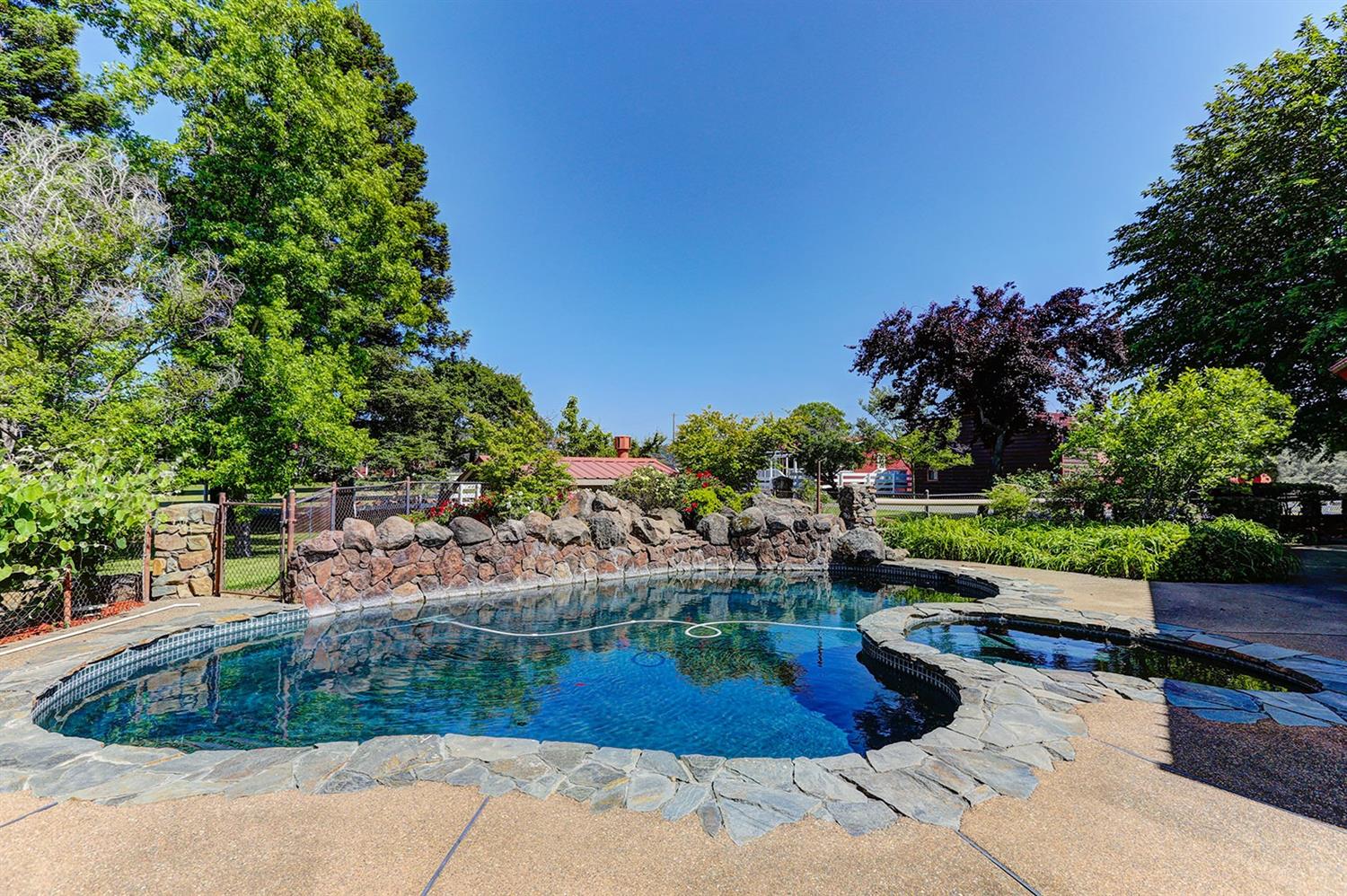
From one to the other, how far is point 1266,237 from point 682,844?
19346 mm

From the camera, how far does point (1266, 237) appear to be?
13.1 m

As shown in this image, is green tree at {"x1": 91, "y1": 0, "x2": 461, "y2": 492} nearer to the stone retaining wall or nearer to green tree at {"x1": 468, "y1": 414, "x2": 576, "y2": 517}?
green tree at {"x1": 468, "y1": 414, "x2": 576, "y2": 517}

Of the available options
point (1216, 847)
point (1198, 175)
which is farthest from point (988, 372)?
point (1216, 847)

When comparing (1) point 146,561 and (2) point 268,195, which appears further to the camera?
(2) point 268,195

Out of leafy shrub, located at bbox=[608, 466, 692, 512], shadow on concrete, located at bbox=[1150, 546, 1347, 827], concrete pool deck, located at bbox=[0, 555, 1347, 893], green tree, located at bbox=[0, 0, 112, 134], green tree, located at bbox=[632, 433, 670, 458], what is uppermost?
green tree, located at bbox=[0, 0, 112, 134]

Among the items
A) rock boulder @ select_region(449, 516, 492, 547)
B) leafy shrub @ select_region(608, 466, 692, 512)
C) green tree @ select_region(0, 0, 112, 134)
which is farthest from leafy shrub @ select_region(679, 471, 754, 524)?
green tree @ select_region(0, 0, 112, 134)

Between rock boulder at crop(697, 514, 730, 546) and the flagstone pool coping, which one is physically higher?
rock boulder at crop(697, 514, 730, 546)

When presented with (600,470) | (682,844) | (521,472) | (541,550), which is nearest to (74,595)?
(541,550)

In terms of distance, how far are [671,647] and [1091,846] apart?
4962mm

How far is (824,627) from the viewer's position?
7.60 metres

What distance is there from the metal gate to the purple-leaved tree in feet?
52.9

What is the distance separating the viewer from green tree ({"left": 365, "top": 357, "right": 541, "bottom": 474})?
17078 millimetres

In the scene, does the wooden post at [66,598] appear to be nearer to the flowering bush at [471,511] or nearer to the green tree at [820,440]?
the flowering bush at [471,511]

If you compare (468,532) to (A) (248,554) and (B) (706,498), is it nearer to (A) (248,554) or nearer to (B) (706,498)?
(A) (248,554)
